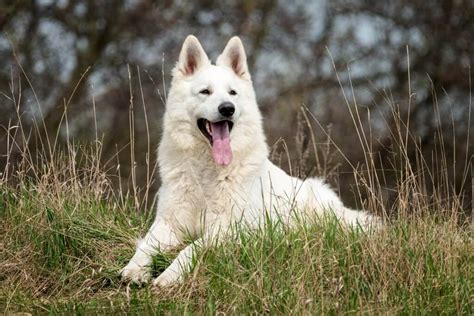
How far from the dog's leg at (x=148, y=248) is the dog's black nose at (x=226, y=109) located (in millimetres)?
861

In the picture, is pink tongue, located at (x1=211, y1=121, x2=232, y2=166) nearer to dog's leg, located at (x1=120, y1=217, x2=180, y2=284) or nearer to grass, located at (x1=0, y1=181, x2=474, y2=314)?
dog's leg, located at (x1=120, y1=217, x2=180, y2=284)

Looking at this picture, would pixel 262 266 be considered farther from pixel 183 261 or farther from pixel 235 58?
pixel 235 58

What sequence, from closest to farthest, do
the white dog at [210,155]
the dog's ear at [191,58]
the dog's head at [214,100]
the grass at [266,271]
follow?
the grass at [266,271] → the white dog at [210,155] → the dog's head at [214,100] → the dog's ear at [191,58]

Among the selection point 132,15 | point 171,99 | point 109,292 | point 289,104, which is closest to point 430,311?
point 109,292

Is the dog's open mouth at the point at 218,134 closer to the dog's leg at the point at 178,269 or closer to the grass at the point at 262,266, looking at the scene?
the grass at the point at 262,266

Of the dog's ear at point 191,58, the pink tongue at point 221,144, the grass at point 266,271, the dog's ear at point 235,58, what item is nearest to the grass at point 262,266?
the grass at point 266,271

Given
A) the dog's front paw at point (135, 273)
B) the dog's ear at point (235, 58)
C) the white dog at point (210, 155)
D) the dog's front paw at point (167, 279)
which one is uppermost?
the dog's ear at point (235, 58)

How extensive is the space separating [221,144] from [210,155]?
0.15 m

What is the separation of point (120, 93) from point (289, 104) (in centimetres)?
318

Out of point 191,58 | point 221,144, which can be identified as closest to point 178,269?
point 221,144

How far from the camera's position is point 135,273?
4.69 m

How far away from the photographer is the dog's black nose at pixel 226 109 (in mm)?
5262

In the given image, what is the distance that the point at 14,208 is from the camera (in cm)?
543

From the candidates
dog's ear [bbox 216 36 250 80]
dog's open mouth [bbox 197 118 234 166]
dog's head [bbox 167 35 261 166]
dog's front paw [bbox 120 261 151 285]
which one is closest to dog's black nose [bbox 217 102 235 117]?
dog's head [bbox 167 35 261 166]
